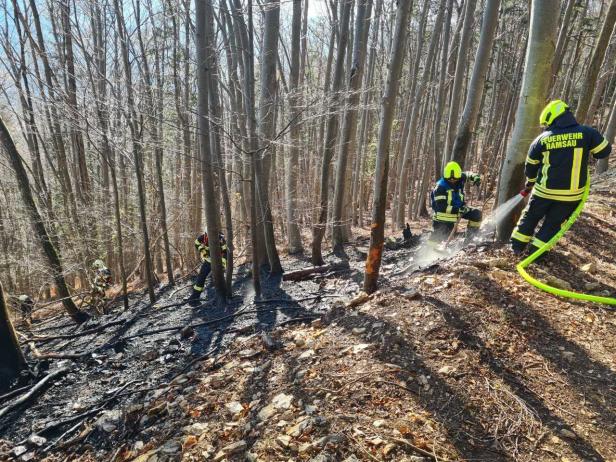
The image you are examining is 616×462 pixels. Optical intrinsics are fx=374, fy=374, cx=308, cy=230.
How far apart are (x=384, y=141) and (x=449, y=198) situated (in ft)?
8.29

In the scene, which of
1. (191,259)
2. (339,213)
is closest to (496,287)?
(339,213)

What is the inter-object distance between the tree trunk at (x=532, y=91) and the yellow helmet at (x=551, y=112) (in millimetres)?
242

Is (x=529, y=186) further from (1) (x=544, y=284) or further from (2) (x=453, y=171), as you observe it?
(2) (x=453, y=171)

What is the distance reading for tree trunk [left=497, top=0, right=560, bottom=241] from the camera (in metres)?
3.96

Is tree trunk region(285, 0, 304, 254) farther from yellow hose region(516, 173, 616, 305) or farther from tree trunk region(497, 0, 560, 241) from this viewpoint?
yellow hose region(516, 173, 616, 305)

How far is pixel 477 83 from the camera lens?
635cm

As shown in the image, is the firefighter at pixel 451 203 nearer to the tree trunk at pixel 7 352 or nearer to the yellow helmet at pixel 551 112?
the yellow helmet at pixel 551 112

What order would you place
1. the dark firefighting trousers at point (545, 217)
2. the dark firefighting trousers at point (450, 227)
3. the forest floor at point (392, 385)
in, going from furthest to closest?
the dark firefighting trousers at point (450, 227)
the dark firefighting trousers at point (545, 217)
the forest floor at point (392, 385)

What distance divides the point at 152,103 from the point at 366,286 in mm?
6366

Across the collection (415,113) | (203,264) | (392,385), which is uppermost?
(415,113)

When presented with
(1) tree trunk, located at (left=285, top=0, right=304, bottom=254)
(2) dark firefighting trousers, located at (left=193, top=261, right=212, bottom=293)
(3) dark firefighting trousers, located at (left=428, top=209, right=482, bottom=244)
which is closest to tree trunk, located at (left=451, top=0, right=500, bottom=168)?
(3) dark firefighting trousers, located at (left=428, top=209, right=482, bottom=244)

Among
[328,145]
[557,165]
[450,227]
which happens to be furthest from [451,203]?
[328,145]

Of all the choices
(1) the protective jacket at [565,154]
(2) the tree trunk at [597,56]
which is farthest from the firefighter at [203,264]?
(2) the tree trunk at [597,56]

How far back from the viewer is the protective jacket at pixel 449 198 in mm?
6344
